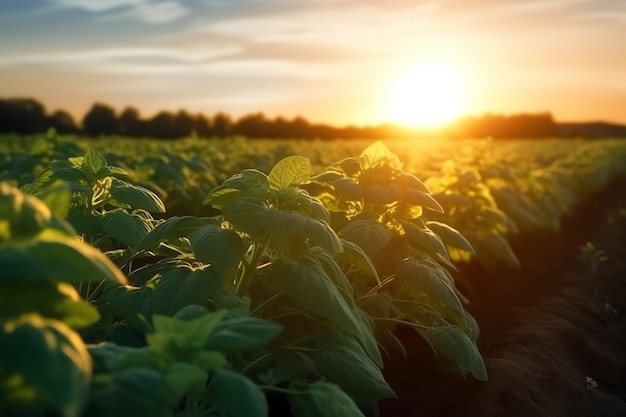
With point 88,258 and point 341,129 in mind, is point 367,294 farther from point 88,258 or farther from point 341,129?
point 341,129

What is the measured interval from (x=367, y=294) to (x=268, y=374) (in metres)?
1.28

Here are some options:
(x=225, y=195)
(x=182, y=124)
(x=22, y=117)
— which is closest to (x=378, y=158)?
(x=225, y=195)

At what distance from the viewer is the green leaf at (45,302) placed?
1.72 metres

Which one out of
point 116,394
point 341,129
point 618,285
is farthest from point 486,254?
point 341,129

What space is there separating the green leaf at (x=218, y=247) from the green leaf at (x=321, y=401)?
1.61 ft

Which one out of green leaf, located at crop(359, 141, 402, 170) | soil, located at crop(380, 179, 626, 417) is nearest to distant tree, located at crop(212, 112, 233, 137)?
soil, located at crop(380, 179, 626, 417)

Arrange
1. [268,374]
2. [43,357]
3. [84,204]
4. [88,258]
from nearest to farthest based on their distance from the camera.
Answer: [43,357] < [88,258] < [268,374] < [84,204]

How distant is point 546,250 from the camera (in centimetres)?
946

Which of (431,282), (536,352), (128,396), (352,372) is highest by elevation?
(128,396)

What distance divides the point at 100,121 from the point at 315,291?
157 feet

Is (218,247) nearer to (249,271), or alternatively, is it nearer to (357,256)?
(249,271)

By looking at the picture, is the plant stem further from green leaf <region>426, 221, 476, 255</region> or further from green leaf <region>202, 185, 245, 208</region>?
green leaf <region>426, 221, 476, 255</region>

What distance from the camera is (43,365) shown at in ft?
5.03

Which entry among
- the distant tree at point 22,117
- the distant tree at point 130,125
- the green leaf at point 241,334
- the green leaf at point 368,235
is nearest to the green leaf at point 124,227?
the green leaf at point 368,235
